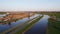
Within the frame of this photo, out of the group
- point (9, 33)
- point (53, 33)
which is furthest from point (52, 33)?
point (9, 33)

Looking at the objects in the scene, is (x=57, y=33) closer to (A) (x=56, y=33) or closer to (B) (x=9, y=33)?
(A) (x=56, y=33)

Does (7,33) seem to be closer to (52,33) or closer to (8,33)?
(8,33)

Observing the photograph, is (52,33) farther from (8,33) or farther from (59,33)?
(8,33)

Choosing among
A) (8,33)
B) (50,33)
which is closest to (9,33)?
(8,33)

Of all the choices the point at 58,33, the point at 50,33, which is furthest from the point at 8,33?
the point at 58,33

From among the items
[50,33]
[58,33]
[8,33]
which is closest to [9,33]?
[8,33]
